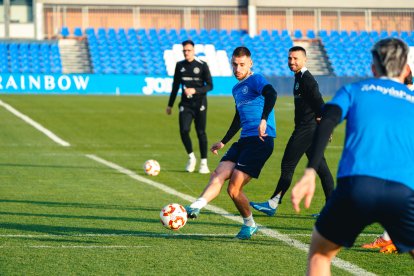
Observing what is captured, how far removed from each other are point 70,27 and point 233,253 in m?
47.6

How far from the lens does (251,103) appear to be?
10219 millimetres

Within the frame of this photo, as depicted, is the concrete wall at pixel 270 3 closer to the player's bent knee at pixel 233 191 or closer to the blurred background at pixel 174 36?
the blurred background at pixel 174 36

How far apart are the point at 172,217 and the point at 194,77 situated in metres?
8.20

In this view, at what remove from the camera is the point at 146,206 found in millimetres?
12633

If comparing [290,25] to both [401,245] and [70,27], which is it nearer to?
[70,27]

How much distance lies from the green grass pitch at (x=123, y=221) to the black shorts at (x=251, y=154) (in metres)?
0.74

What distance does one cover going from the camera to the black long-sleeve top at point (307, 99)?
11.9 meters

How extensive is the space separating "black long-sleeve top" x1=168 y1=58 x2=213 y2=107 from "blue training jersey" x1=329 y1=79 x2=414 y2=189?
39.3 ft

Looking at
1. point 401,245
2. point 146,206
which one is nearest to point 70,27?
point 146,206

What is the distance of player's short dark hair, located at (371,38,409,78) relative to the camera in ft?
18.6

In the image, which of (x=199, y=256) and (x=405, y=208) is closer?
(x=405, y=208)

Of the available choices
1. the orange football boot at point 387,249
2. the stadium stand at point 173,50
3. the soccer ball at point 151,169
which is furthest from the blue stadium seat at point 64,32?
the orange football boot at point 387,249

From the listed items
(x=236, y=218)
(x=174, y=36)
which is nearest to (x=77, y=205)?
(x=236, y=218)

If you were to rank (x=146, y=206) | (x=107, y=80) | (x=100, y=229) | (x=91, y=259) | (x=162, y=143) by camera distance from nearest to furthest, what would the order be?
1. (x=91, y=259)
2. (x=100, y=229)
3. (x=146, y=206)
4. (x=162, y=143)
5. (x=107, y=80)
